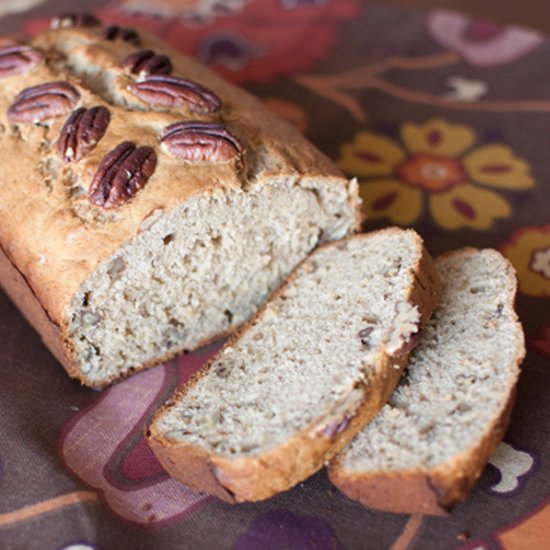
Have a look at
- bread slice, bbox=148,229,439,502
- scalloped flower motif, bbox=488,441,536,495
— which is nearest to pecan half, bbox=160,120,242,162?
bread slice, bbox=148,229,439,502

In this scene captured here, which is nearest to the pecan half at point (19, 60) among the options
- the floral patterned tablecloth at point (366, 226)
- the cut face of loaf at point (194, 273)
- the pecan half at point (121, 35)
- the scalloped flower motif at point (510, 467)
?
the pecan half at point (121, 35)

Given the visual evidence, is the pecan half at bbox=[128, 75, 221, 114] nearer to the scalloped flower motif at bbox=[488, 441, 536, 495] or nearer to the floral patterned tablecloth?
the floral patterned tablecloth

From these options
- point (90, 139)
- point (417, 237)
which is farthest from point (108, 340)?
point (417, 237)

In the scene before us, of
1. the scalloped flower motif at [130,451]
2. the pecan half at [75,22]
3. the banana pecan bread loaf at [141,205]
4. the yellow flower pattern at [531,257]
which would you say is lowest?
the yellow flower pattern at [531,257]

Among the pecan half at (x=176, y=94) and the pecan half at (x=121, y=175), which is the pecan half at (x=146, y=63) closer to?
the pecan half at (x=176, y=94)

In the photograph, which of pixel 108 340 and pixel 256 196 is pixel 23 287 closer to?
pixel 108 340

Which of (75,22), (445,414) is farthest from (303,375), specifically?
(75,22)
